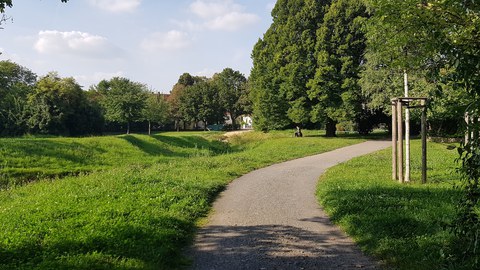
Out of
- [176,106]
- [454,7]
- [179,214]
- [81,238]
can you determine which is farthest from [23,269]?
[176,106]

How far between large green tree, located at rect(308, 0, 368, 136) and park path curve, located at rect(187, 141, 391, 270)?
896 inches

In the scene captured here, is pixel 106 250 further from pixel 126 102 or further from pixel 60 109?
pixel 60 109

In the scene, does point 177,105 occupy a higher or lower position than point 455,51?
higher

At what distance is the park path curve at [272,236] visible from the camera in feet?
18.2

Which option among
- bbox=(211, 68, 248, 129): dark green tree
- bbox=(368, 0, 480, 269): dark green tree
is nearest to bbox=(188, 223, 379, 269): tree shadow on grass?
bbox=(368, 0, 480, 269): dark green tree

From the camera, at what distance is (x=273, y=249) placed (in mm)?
6098

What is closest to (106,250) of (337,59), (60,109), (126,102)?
(337,59)

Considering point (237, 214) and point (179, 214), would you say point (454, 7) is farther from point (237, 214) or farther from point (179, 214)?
point (179, 214)

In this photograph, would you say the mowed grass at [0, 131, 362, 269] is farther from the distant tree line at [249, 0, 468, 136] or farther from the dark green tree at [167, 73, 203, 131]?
the dark green tree at [167, 73, 203, 131]

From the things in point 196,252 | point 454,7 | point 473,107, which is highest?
point 454,7

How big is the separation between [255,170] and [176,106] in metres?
64.0

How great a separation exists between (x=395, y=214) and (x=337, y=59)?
27.7 metres

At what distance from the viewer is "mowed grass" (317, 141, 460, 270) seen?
5500mm

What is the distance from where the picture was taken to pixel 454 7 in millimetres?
6477
